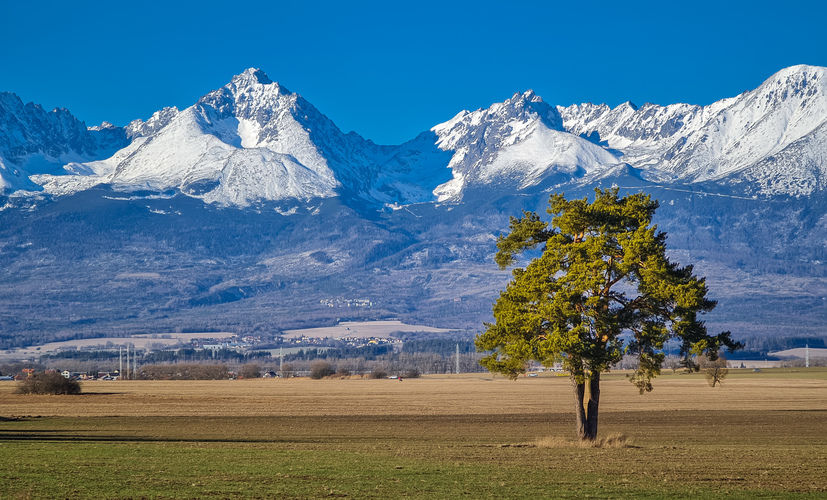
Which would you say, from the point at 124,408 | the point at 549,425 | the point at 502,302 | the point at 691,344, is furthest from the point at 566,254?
the point at 124,408

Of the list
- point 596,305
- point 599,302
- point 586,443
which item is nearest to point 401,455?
point 586,443

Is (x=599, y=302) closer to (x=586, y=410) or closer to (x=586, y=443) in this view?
(x=586, y=410)

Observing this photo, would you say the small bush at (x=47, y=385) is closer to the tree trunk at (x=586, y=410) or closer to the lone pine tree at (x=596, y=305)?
the lone pine tree at (x=596, y=305)

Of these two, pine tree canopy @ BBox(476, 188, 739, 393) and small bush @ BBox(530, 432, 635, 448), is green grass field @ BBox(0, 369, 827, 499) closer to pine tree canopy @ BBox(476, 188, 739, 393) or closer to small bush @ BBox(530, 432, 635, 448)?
small bush @ BBox(530, 432, 635, 448)

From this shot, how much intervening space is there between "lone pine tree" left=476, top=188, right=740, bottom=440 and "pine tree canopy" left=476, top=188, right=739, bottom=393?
44 millimetres

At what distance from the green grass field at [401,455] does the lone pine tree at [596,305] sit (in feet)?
12.8

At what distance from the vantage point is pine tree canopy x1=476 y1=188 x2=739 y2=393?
40.2 m

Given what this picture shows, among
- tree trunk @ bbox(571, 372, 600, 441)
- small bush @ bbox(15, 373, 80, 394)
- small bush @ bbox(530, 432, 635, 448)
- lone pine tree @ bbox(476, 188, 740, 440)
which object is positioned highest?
lone pine tree @ bbox(476, 188, 740, 440)

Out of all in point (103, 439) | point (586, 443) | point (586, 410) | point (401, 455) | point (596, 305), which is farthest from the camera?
point (103, 439)

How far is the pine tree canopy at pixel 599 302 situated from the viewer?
4025 centimetres

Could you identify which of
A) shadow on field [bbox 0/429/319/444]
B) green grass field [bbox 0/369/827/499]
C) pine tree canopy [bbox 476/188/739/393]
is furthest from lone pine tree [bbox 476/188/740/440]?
shadow on field [bbox 0/429/319/444]

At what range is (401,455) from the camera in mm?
39531

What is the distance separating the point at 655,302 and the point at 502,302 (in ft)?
22.0

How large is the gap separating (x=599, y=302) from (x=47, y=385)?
89.6 m
